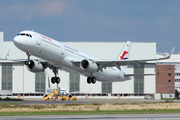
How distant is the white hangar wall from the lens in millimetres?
124375

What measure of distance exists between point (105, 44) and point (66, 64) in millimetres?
73550

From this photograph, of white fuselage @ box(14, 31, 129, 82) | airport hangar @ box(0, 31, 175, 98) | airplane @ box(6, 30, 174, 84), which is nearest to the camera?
white fuselage @ box(14, 31, 129, 82)

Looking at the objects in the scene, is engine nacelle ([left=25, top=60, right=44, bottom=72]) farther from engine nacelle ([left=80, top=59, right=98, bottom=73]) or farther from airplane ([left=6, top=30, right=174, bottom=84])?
engine nacelle ([left=80, top=59, right=98, bottom=73])

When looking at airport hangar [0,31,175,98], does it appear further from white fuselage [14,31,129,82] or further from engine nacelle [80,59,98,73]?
engine nacelle [80,59,98,73]

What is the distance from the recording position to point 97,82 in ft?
408

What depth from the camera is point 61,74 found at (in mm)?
124750

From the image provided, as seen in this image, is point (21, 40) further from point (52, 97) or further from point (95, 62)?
point (52, 97)

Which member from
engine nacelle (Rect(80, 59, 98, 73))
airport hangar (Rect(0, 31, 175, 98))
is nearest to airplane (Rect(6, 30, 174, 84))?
engine nacelle (Rect(80, 59, 98, 73))

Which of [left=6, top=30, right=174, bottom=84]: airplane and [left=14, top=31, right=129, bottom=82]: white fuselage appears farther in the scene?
[left=6, top=30, right=174, bottom=84]: airplane

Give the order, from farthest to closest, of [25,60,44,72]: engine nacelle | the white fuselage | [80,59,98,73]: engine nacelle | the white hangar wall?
the white hangar wall < [25,60,44,72]: engine nacelle < [80,59,98,73]: engine nacelle < the white fuselage

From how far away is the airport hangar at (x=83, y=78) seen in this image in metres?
124

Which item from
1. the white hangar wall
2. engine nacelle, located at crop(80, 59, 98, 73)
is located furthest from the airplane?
the white hangar wall

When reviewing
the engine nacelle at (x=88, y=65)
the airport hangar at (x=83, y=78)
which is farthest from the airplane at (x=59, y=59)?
the airport hangar at (x=83, y=78)

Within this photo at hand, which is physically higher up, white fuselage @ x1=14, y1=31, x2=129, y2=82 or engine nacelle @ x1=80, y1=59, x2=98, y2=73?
white fuselage @ x1=14, y1=31, x2=129, y2=82
